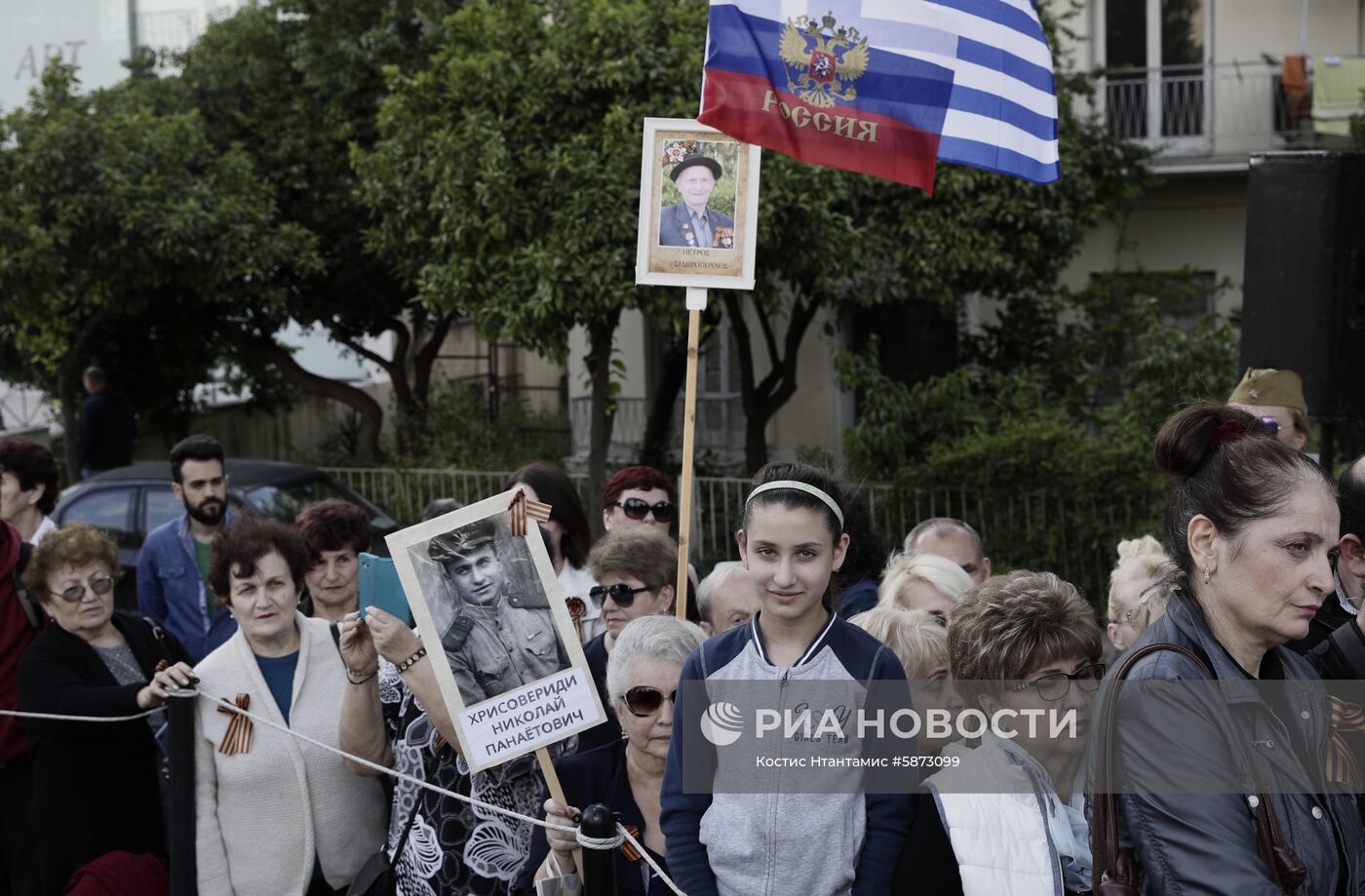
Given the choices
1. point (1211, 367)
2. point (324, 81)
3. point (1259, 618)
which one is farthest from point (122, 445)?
point (1259, 618)

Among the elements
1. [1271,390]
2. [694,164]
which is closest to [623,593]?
[694,164]

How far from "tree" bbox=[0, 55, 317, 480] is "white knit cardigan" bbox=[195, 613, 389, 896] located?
33.3ft

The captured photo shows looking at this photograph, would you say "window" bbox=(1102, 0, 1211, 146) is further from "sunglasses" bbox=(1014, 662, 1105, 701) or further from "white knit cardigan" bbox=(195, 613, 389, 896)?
"sunglasses" bbox=(1014, 662, 1105, 701)

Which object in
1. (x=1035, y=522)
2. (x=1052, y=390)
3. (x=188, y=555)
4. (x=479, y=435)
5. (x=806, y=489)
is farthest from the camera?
(x=479, y=435)

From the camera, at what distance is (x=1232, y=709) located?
2.52 m

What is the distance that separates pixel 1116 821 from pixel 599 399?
10052 millimetres

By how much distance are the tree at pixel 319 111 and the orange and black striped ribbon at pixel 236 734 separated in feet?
37.0

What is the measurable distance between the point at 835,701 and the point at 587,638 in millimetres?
1872

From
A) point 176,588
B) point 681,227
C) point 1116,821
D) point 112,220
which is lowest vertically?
point 176,588

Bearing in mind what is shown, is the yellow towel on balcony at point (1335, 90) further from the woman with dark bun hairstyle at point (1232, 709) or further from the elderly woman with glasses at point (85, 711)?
the woman with dark bun hairstyle at point (1232, 709)

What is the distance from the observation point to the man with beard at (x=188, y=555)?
6422 mm

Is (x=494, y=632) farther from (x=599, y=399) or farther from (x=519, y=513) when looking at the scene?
(x=599, y=399)

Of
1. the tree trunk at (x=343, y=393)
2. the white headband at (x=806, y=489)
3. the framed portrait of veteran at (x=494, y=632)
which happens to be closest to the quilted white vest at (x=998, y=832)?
the white headband at (x=806, y=489)

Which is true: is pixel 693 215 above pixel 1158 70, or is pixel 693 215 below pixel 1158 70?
below
